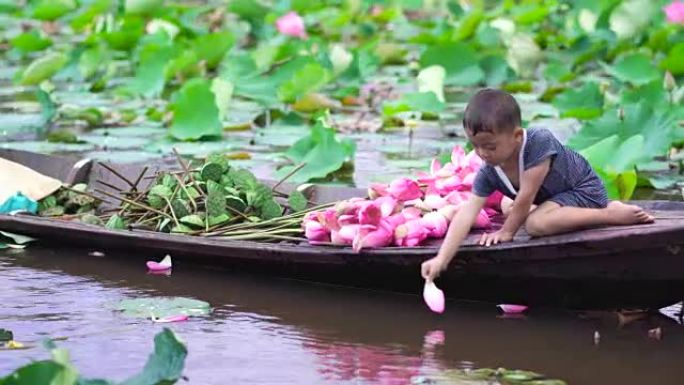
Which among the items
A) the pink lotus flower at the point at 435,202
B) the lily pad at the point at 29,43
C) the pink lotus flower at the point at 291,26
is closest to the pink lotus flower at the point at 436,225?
the pink lotus flower at the point at 435,202

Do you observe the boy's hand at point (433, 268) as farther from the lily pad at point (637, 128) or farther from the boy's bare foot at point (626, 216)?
the lily pad at point (637, 128)

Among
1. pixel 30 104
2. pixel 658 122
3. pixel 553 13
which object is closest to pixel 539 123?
pixel 658 122

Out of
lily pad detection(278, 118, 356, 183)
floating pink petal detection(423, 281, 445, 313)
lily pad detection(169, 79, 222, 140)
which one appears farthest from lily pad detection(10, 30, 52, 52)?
floating pink petal detection(423, 281, 445, 313)

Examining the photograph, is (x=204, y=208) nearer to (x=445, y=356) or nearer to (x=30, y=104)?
(x=445, y=356)

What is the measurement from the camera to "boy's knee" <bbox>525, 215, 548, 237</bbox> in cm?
451

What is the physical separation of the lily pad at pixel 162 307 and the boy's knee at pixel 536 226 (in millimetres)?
1111

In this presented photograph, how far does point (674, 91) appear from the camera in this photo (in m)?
7.83

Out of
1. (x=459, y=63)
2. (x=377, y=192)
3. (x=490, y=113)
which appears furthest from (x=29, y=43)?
(x=490, y=113)

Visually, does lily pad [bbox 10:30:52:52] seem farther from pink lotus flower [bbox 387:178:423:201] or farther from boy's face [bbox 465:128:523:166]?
boy's face [bbox 465:128:523:166]

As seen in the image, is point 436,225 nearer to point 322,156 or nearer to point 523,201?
point 523,201

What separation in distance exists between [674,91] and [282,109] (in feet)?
7.56

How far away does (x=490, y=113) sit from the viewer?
437cm

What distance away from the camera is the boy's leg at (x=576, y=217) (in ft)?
14.6

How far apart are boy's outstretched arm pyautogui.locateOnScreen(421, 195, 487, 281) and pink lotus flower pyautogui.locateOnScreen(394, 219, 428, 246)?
0.17m
